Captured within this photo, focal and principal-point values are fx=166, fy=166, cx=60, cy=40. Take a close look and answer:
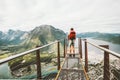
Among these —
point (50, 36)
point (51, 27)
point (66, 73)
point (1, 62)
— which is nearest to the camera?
point (1, 62)

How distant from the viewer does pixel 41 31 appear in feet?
568

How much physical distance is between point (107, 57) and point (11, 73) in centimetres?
9668

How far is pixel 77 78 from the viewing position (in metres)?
4.62

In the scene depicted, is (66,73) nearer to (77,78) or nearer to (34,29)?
(77,78)

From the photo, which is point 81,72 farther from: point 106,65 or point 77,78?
point 106,65

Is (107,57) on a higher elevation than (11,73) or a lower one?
higher

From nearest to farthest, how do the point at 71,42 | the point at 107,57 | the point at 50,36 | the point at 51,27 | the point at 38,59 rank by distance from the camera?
the point at 107,57 < the point at 38,59 < the point at 71,42 < the point at 50,36 < the point at 51,27

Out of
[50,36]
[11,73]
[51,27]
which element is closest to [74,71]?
[11,73]

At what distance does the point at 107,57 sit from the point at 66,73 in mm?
2606

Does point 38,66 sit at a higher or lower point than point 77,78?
higher

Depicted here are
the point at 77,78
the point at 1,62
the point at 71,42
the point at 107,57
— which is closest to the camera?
the point at 1,62

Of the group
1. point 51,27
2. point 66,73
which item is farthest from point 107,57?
point 51,27

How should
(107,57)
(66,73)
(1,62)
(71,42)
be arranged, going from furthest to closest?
(71,42) < (66,73) < (107,57) < (1,62)

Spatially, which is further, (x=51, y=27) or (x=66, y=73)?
(x=51, y=27)
